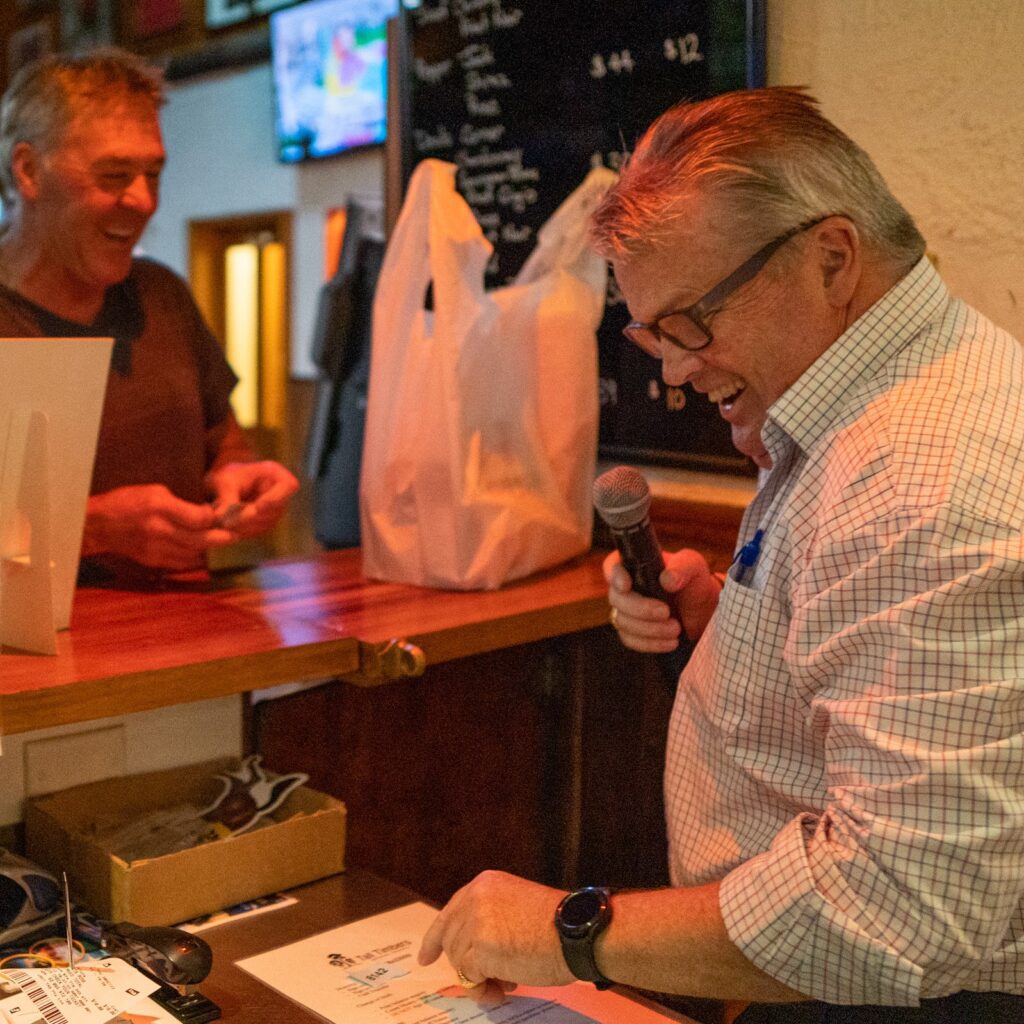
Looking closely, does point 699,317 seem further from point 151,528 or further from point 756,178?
point 151,528

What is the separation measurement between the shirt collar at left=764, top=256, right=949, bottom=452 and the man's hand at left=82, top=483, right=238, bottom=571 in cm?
99

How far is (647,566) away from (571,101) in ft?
3.53

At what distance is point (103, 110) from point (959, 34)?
1.32m

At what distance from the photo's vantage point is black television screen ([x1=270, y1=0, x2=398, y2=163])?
15.2 feet

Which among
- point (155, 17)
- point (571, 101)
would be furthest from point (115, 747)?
point (155, 17)

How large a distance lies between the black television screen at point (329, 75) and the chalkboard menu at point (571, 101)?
2088 millimetres

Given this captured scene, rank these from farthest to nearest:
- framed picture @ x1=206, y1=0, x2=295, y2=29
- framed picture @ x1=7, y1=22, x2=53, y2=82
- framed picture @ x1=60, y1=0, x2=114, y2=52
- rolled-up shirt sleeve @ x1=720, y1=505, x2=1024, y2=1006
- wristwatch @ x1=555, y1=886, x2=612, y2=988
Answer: framed picture @ x1=7, y1=22, x2=53, y2=82 → framed picture @ x1=60, y1=0, x2=114, y2=52 → framed picture @ x1=206, y1=0, x2=295, y2=29 → wristwatch @ x1=555, y1=886, x2=612, y2=988 → rolled-up shirt sleeve @ x1=720, y1=505, x2=1024, y2=1006

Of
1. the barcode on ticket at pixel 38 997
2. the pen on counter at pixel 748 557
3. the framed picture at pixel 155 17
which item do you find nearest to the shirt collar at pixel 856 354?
the pen on counter at pixel 748 557

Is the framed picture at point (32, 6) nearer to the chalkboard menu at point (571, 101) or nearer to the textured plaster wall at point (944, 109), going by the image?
the chalkboard menu at point (571, 101)

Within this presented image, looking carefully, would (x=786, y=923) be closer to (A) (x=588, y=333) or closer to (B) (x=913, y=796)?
(B) (x=913, y=796)

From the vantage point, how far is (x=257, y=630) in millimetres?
1638

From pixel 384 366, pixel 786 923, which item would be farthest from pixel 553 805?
pixel 786 923

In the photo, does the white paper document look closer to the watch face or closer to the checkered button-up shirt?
the watch face

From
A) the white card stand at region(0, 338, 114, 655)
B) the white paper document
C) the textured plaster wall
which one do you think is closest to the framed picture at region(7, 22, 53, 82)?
the textured plaster wall
